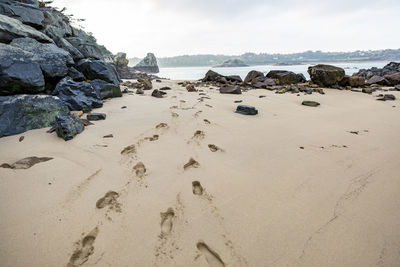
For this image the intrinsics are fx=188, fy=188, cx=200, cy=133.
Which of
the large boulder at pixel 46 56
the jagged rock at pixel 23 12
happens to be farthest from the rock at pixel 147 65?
the large boulder at pixel 46 56

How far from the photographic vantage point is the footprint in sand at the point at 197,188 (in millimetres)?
1798

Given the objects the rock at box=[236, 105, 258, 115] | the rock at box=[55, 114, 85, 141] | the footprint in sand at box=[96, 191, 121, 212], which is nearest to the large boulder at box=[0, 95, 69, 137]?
the rock at box=[55, 114, 85, 141]

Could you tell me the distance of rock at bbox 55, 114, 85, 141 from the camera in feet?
8.89

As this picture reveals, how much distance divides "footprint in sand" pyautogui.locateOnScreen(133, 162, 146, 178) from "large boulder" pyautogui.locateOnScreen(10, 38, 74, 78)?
3.85 meters

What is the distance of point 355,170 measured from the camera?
7.23 feet

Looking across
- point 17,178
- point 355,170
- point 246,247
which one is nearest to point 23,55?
point 17,178

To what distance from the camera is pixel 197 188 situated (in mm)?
1870

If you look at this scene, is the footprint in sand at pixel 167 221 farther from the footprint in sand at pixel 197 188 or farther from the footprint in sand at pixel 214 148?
the footprint in sand at pixel 214 148

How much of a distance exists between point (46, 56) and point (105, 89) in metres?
1.74

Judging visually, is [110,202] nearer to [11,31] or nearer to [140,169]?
[140,169]

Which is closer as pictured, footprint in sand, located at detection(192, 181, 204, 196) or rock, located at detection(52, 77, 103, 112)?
footprint in sand, located at detection(192, 181, 204, 196)

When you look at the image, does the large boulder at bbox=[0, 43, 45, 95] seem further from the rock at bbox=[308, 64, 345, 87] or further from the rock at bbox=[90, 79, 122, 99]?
the rock at bbox=[308, 64, 345, 87]

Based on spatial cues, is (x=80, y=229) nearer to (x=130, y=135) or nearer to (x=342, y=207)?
(x=130, y=135)

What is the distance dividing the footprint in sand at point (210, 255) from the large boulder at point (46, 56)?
505 centimetres
